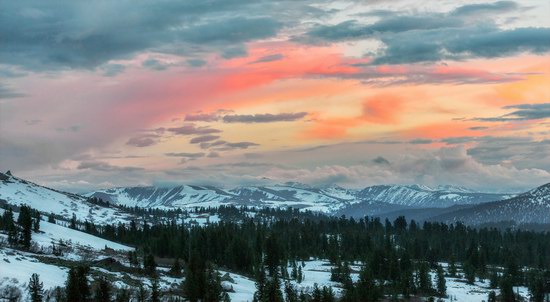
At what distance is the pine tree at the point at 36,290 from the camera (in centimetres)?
11725

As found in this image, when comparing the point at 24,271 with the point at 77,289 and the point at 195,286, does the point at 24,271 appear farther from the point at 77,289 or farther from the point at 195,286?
the point at 195,286

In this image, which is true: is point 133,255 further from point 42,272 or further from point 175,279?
point 42,272

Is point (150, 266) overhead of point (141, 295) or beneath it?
overhead

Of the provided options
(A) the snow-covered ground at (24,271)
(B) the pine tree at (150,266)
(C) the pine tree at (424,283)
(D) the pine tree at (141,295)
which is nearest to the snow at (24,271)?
(A) the snow-covered ground at (24,271)

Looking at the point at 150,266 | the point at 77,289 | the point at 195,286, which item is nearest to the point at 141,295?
the point at 77,289

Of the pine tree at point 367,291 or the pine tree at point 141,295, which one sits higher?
the pine tree at point 141,295

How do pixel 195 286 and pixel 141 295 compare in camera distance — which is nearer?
pixel 141 295

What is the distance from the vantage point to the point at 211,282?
471 feet

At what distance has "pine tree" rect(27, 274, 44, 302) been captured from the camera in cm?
11725

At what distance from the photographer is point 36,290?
118m

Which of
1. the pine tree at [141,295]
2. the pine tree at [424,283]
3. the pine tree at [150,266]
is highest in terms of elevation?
the pine tree at [150,266]

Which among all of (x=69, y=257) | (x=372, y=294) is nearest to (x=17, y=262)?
(x=69, y=257)

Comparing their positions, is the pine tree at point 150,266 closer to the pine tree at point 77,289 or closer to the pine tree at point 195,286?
the pine tree at point 195,286

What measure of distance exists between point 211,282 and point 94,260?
51717mm
